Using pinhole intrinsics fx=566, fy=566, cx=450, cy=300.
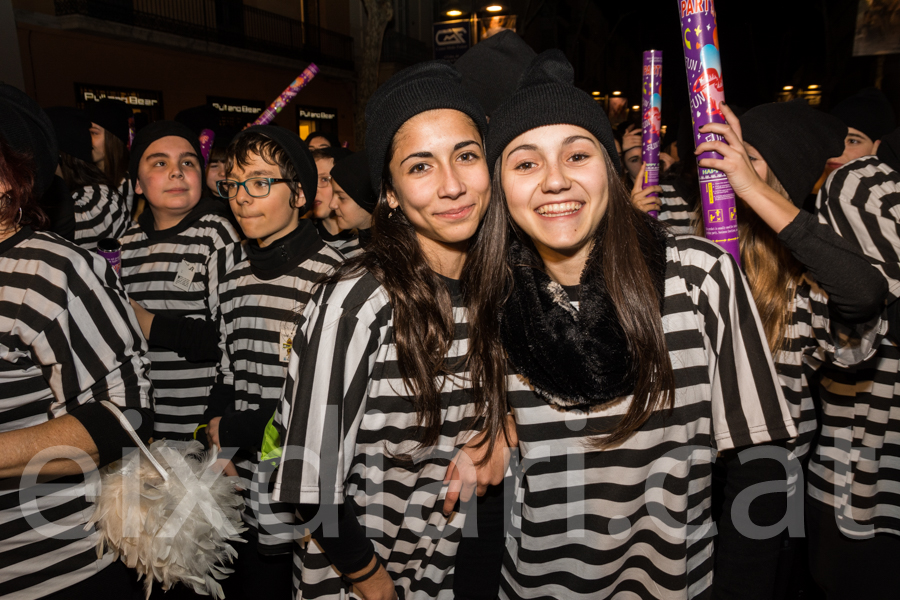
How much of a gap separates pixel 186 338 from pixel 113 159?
2.65 m

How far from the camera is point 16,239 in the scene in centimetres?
169

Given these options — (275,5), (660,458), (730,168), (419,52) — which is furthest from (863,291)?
(419,52)

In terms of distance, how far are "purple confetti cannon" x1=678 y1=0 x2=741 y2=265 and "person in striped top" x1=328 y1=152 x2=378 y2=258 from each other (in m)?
2.08

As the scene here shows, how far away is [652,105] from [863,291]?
109 centimetres

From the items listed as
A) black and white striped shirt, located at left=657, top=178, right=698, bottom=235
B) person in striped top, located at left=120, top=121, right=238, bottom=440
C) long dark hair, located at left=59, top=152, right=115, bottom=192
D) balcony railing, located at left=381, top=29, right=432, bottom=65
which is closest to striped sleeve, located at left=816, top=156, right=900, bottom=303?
black and white striped shirt, located at left=657, top=178, right=698, bottom=235

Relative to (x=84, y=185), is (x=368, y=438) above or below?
below

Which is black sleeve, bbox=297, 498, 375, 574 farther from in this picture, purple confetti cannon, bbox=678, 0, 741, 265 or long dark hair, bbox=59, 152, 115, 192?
long dark hair, bbox=59, 152, 115, 192

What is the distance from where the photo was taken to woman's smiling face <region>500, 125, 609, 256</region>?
164 centimetres

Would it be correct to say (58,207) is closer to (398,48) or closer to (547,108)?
(547,108)

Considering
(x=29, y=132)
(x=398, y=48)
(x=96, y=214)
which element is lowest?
(x=96, y=214)

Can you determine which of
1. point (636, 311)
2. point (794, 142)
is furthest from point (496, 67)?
point (636, 311)

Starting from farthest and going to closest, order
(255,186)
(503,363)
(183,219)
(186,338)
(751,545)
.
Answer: (183,219), (186,338), (255,186), (503,363), (751,545)

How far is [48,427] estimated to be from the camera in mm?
1617

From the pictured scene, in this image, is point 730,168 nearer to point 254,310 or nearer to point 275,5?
point 254,310
